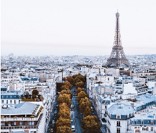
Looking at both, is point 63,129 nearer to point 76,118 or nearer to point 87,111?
point 87,111

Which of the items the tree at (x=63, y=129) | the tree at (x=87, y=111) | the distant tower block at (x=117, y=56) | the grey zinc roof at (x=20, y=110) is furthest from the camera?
the distant tower block at (x=117, y=56)

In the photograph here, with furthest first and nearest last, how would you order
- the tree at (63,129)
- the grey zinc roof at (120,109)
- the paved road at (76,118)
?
1. the paved road at (76,118)
2. the grey zinc roof at (120,109)
3. the tree at (63,129)

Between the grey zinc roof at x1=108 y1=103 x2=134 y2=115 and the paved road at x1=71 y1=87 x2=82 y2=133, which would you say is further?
the paved road at x1=71 y1=87 x2=82 y2=133

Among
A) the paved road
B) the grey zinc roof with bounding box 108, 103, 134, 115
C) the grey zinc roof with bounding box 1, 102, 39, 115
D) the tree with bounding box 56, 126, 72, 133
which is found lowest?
the paved road

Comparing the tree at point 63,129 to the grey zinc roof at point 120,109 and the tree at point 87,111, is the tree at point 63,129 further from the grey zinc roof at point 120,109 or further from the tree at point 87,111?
the tree at point 87,111

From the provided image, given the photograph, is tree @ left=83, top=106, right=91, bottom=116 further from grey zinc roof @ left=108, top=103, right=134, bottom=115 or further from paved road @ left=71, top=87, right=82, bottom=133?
grey zinc roof @ left=108, top=103, right=134, bottom=115

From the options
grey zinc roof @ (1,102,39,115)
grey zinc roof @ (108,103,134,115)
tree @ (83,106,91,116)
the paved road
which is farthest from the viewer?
tree @ (83,106,91,116)

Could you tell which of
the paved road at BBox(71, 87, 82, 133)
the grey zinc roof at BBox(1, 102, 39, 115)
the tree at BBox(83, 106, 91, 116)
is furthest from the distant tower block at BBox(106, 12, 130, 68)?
the grey zinc roof at BBox(1, 102, 39, 115)

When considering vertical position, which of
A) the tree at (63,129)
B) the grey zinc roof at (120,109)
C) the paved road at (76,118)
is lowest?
the paved road at (76,118)

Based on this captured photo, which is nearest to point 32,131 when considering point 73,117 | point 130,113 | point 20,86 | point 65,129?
point 65,129

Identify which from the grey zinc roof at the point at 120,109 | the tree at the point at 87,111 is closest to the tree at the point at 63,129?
the grey zinc roof at the point at 120,109
